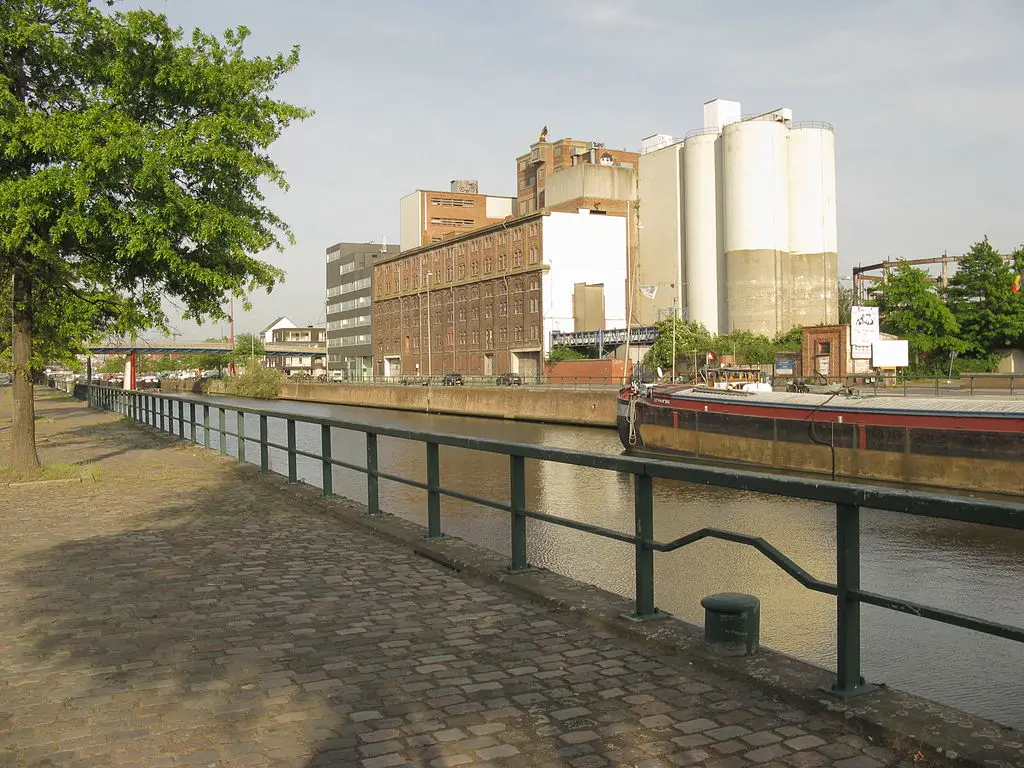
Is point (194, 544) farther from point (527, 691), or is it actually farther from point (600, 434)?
point (600, 434)

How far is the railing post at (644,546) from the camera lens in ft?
18.7

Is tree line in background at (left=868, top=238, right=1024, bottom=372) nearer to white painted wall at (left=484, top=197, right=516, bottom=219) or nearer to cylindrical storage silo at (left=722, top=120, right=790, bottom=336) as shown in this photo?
cylindrical storage silo at (left=722, top=120, right=790, bottom=336)

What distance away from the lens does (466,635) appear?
19.4 ft

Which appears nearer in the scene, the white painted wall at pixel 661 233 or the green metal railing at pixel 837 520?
the green metal railing at pixel 837 520

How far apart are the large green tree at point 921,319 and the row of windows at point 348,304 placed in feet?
254

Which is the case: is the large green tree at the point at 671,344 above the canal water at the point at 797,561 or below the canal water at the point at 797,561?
above

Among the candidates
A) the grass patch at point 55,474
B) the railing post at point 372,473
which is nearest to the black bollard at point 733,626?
the railing post at point 372,473

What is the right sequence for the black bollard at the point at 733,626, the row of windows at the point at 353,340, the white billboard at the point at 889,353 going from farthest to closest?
the row of windows at the point at 353,340, the white billboard at the point at 889,353, the black bollard at the point at 733,626

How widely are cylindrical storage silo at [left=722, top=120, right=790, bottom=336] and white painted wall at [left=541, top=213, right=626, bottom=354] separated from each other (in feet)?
40.2

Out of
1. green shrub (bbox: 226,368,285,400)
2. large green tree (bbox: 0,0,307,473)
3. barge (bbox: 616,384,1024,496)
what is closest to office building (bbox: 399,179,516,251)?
green shrub (bbox: 226,368,285,400)

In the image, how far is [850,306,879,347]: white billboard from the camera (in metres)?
44.8

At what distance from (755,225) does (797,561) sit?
6994cm

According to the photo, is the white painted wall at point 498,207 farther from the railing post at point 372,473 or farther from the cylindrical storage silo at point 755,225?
the railing post at point 372,473

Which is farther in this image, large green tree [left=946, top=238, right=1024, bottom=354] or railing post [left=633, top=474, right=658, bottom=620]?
large green tree [left=946, top=238, right=1024, bottom=354]
